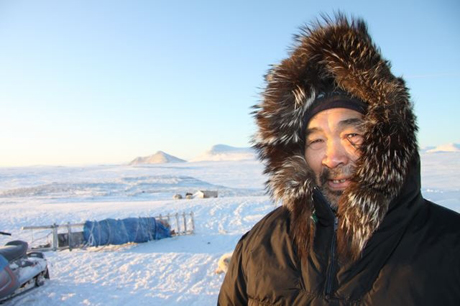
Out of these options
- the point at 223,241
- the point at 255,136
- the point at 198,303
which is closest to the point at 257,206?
the point at 223,241

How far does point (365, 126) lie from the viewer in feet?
4.99

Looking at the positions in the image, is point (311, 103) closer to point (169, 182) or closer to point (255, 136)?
point (255, 136)

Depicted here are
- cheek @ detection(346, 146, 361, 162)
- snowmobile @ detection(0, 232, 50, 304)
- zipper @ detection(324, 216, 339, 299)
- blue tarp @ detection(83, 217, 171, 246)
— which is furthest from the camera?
blue tarp @ detection(83, 217, 171, 246)

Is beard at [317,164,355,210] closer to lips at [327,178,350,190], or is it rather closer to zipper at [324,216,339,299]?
lips at [327,178,350,190]

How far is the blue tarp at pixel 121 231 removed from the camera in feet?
34.7

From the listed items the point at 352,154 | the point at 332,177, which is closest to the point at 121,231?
the point at 332,177

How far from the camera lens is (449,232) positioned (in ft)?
4.36

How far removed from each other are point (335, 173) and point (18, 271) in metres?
7.03

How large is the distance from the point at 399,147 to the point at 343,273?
614mm

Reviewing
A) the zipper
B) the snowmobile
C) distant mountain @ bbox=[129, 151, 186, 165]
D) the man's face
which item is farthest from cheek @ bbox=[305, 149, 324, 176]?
distant mountain @ bbox=[129, 151, 186, 165]

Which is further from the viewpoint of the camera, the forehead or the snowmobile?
the snowmobile

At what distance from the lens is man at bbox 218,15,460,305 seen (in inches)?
52.4

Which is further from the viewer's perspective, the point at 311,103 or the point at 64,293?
the point at 64,293

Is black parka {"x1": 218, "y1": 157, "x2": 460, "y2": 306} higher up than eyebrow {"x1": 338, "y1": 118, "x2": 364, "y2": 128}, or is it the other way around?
eyebrow {"x1": 338, "y1": 118, "x2": 364, "y2": 128}
